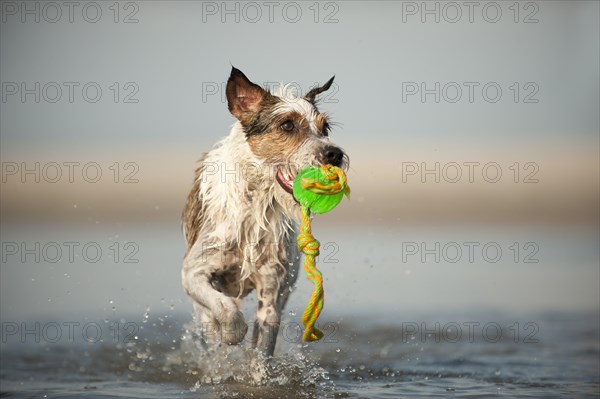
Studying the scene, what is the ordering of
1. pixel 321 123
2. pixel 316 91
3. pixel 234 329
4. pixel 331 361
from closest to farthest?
pixel 234 329
pixel 321 123
pixel 316 91
pixel 331 361

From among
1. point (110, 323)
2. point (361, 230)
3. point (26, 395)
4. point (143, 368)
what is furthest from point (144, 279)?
point (361, 230)

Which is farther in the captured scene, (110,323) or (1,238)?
(1,238)

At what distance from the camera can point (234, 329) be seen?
6992mm

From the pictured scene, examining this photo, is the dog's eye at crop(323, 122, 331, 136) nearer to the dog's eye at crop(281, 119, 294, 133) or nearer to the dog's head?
the dog's head

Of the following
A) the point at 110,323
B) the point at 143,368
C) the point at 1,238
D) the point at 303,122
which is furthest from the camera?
the point at 1,238

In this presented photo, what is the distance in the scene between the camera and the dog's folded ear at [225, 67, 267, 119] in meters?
7.47

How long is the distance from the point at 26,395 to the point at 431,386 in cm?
347

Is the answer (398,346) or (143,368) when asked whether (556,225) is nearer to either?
(398,346)

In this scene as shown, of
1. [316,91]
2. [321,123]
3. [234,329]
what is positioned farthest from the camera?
[316,91]

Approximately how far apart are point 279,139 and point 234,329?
156 centimetres

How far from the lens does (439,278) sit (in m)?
15.0

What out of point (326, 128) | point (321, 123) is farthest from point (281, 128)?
point (326, 128)

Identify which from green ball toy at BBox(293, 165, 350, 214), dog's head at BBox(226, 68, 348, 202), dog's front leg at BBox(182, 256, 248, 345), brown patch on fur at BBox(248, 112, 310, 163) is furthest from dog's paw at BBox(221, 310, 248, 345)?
brown patch on fur at BBox(248, 112, 310, 163)

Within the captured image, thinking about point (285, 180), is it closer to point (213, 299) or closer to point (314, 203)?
point (314, 203)
